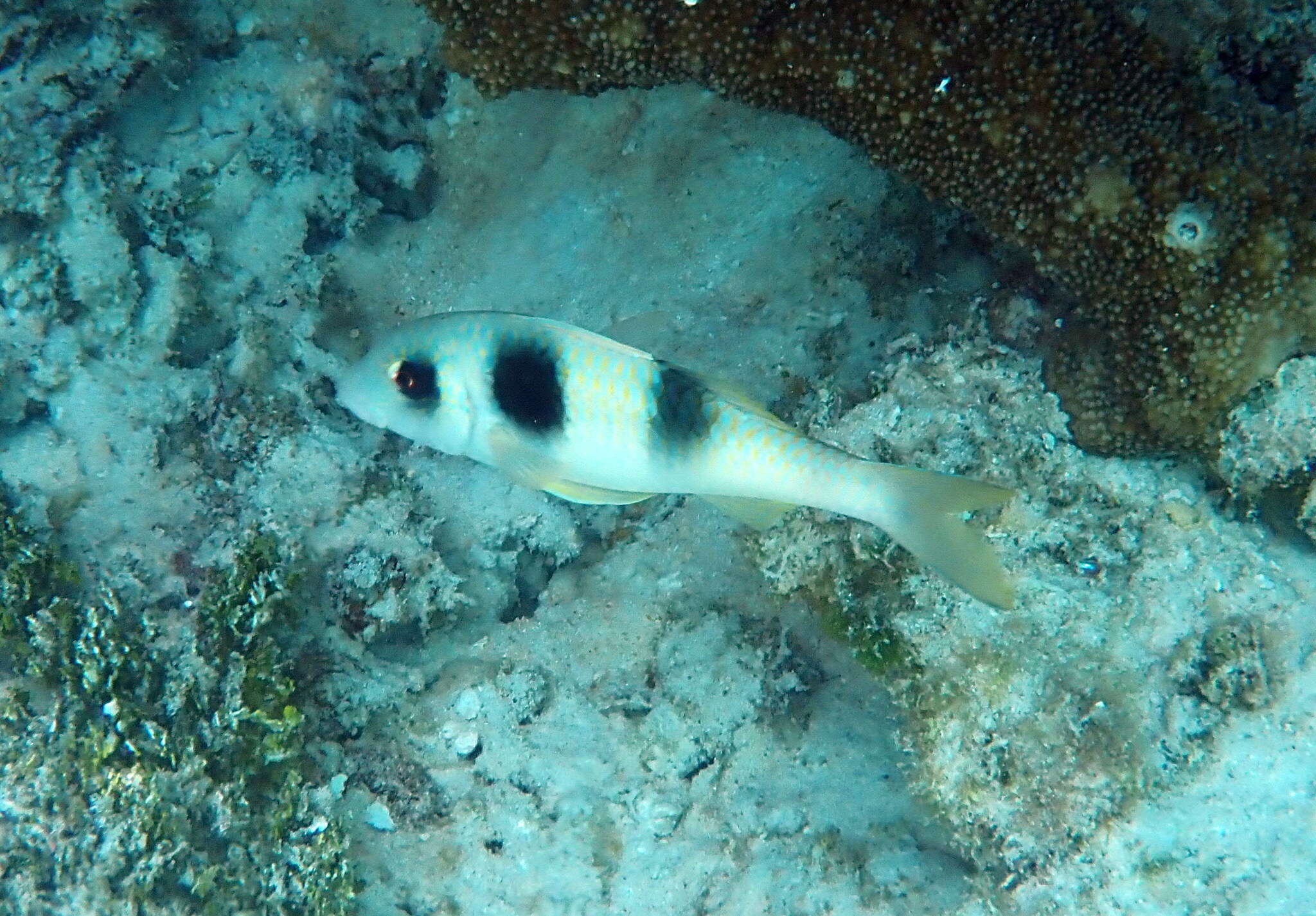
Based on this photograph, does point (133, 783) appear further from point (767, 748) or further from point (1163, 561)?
point (1163, 561)

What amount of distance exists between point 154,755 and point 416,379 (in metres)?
1.86

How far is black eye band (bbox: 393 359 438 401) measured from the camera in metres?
3.08

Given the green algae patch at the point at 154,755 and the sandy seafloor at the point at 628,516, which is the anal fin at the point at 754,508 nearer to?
the sandy seafloor at the point at 628,516

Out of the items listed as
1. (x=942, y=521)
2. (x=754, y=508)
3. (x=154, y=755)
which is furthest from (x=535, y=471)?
(x=154, y=755)

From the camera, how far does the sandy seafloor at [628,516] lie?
9.02 ft

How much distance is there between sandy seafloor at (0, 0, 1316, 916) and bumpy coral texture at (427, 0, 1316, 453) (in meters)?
0.26

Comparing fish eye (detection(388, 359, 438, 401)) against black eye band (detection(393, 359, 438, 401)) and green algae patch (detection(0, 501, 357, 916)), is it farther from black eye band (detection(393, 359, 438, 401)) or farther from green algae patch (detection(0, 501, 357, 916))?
green algae patch (detection(0, 501, 357, 916))

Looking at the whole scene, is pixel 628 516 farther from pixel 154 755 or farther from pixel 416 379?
pixel 154 755

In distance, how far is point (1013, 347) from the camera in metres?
3.86

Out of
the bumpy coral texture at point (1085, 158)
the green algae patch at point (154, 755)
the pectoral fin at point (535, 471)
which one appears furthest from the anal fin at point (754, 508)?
the green algae patch at point (154, 755)

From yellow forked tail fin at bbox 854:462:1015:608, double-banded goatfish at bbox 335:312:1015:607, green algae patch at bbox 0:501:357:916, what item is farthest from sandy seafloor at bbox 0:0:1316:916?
yellow forked tail fin at bbox 854:462:1015:608

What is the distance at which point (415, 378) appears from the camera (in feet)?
10.1

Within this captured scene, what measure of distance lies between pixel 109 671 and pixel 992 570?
11.4ft

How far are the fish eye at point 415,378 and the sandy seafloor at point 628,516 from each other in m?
0.79
